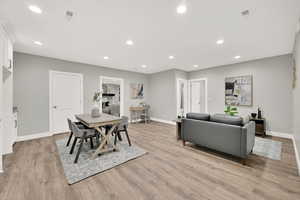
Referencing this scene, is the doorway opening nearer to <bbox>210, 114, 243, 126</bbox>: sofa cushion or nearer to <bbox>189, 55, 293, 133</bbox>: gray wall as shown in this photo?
<bbox>189, 55, 293, 133</bbox>: gray wall

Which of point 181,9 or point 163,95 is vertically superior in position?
point 181,9

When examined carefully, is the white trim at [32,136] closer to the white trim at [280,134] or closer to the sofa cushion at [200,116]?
the sofa cushion at [200,116]

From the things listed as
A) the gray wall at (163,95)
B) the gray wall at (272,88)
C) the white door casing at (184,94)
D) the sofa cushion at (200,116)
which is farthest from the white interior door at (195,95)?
the sofa cushion at (200,116)

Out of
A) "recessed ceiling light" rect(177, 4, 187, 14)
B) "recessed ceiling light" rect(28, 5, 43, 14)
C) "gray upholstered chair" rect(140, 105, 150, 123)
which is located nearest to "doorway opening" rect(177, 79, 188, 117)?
"gray upholstered chair" rect(140, 105, 150, 123)

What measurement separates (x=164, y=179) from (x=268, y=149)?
2.73 m

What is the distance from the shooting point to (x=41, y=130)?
384cm

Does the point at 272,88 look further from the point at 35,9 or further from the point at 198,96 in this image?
the point at 35,9

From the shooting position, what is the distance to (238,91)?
4637mm

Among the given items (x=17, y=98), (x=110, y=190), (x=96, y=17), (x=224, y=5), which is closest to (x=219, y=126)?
(x=224, y=5)

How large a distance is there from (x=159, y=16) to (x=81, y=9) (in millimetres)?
1173

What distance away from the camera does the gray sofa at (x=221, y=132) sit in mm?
2193

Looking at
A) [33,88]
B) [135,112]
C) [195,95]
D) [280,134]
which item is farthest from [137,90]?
[280,134]

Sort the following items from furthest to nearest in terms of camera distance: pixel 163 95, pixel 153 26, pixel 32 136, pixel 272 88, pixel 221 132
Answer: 1. pixel 163 95
2. pixel 272 88
3. pixel 32 136
4. pixel 221 132
5. pixel 153 26

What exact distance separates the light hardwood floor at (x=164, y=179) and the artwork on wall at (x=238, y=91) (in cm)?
225
